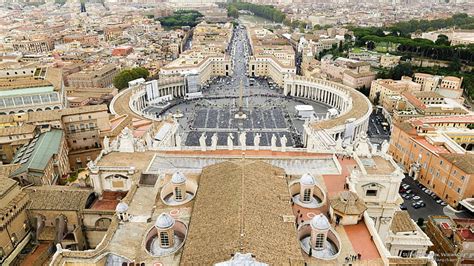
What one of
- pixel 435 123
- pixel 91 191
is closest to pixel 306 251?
pixel 91 191

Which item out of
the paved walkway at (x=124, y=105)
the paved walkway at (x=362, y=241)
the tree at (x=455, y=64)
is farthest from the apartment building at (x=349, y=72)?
the paved walkway at (x=362, y=241)

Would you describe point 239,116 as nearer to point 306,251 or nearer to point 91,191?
point 91,191

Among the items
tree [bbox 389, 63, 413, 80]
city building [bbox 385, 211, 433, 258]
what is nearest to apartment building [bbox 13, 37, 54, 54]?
tree [bbox 389, 63, 413, 80]

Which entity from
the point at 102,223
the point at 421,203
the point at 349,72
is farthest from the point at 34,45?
the point at 421,203

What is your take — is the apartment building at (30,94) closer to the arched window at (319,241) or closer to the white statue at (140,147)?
the white statue at (140,147)

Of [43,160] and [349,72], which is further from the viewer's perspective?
[349,72]

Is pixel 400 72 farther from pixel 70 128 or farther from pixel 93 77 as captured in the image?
pixel 70 128

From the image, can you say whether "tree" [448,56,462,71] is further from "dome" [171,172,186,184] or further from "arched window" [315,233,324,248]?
"dome" [171,172,186,184]
